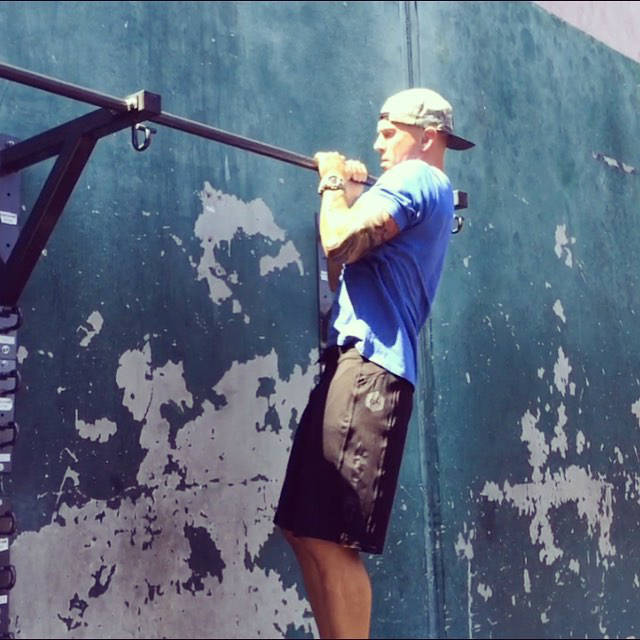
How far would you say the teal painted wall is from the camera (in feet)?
8.45

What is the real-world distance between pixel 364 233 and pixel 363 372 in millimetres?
294

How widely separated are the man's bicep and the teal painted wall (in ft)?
2.79

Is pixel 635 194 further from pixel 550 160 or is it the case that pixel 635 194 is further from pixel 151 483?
pixel 151 483

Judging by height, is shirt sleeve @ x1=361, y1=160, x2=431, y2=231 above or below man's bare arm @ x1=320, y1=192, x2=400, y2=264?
above

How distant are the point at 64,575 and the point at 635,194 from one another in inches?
70.3

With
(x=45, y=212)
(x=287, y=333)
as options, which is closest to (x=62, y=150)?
(x=45, y=212)

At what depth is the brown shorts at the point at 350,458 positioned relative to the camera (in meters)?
2.00

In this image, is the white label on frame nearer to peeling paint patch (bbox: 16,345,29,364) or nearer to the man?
peeling paint patch (bbox: 16,345,29,364)

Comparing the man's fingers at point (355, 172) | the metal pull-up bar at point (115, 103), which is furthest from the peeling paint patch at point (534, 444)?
the man's fingers at point (355, 172)

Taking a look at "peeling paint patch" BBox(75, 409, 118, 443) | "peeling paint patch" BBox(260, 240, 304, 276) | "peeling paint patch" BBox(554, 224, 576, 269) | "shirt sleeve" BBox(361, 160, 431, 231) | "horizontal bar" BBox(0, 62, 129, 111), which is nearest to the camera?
"horizontal bar" BBox(0, 62, 129, 111)

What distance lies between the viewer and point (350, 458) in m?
2.04

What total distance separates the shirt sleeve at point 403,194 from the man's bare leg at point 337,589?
69 centimetres

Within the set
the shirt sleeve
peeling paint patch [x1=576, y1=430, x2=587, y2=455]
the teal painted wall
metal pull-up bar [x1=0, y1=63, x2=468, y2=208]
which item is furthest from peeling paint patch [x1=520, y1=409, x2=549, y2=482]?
the shirt sleeve

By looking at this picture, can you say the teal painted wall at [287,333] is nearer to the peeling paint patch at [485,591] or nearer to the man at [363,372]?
the peeling paint patch at [485,591]
